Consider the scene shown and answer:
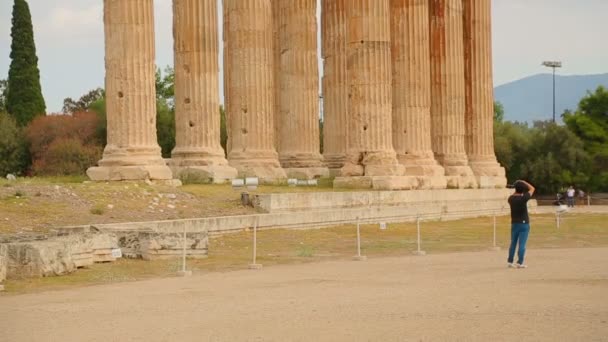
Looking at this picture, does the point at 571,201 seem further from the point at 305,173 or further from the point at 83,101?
the point at 83,101

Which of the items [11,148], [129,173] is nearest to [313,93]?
[129,173]

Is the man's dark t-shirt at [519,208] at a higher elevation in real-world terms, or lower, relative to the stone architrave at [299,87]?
lower

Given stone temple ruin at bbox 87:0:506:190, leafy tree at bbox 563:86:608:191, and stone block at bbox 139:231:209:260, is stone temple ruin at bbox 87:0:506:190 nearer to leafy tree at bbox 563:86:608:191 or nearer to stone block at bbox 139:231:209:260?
stone block at bbox 139:231:209:260

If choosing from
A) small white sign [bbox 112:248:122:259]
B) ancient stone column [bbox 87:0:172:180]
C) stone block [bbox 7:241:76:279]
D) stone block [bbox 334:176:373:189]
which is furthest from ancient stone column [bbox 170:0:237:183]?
stone block [bbox 7:241:76:279]

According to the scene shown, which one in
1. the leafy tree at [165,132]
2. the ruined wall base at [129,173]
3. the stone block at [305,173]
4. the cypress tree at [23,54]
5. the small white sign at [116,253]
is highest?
the cypress tree at [23,54]

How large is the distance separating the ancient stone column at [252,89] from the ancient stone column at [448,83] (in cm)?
1122

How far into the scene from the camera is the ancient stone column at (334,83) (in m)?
45.8

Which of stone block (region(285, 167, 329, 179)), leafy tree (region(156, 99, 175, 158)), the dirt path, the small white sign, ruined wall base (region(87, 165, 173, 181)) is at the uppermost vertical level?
leafy tree (region(156, 99, 175, 158))

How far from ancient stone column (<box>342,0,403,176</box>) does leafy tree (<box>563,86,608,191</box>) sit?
1892 inches

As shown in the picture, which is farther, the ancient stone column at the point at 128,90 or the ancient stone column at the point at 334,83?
the ancient stone column at the point at 334,83

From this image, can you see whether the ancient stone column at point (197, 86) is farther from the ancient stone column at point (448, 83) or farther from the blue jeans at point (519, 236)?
the blue jeans at point (519, 236)

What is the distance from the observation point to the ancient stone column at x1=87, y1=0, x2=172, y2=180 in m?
33.0

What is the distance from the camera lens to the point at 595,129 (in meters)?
89.3

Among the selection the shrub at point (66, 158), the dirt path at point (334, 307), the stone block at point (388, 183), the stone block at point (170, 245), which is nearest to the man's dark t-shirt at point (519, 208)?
the dirt path at point (334, 307)
